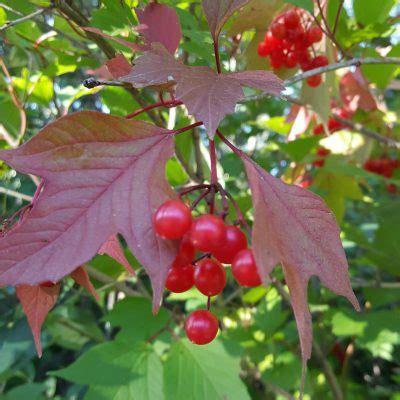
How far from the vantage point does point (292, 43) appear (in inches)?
49.1

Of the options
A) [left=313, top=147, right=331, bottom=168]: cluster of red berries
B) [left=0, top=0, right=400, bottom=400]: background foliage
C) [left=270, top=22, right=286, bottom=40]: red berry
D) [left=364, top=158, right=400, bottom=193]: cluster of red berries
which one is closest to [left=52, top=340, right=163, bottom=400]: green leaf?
[left=0, top=0, right=400, bottom=400]: background foliage

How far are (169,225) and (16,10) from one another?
917mm

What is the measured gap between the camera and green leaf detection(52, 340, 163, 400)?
1.06 meters

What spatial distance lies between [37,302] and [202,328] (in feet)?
0.80

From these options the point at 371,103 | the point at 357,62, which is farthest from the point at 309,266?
the point at 371,103

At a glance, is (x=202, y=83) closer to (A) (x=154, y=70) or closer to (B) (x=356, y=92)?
(A) (x=154, y=70)

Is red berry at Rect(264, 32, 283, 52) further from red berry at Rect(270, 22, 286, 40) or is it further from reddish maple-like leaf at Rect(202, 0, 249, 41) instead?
reddish maple-like leaf at Rect(202, 0, 249, 41)

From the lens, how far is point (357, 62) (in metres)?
0.89

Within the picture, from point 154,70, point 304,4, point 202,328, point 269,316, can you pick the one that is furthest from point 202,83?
point 269,316

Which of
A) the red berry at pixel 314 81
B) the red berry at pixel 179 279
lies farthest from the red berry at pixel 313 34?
the red berry at pixel 179 279

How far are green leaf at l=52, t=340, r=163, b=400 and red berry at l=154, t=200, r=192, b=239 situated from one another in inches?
29.3

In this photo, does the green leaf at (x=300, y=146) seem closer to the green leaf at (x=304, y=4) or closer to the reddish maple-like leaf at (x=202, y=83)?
the green leaf at (x=304, y=4)

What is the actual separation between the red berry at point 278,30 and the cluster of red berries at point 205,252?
2.76 ft

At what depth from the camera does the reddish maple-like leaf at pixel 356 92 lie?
1.65 metres
